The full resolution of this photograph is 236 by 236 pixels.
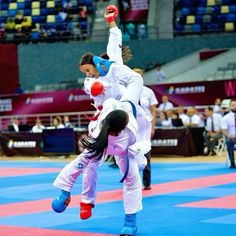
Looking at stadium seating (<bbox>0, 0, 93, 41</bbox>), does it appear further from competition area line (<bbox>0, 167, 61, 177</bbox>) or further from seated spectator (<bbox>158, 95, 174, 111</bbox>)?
competition area line (<bbox>0, 167, 61, 177</bbox>)

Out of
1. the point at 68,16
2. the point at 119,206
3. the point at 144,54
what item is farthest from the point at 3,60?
the point at 119,206

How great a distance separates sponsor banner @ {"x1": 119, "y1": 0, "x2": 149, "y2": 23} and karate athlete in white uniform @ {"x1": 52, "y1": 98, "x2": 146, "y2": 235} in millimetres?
27138

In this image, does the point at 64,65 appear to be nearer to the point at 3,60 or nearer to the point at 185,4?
the point at 3,60

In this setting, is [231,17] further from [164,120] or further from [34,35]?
[164,120]

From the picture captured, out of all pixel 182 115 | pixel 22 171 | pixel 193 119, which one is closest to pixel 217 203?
pixel 22 171

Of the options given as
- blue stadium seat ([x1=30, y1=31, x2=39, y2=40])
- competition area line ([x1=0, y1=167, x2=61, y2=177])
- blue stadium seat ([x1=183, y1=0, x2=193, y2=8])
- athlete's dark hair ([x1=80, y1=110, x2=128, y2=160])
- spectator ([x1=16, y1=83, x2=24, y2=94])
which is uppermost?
blue stadium seat ([x1=183, y1=0, x2=193, y2=8])

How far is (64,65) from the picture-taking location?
1302 inches

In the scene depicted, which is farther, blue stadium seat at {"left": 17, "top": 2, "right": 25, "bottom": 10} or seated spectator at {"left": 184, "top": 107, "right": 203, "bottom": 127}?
blue stadium seat at {"left": 17, "top": 2, "right": 25, "bottom": 10}

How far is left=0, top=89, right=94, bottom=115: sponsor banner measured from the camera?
27.1 meters

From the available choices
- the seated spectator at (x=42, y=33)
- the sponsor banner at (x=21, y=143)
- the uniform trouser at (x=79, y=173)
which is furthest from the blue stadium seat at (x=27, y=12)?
the uniform trouser at (x=79, y=173)

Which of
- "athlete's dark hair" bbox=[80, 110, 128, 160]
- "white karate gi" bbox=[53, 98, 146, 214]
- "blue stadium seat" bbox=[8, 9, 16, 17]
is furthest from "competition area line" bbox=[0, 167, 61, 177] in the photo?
"blue stadium seat" bbox=[8, 9, 16, 17]

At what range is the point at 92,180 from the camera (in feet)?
24.0

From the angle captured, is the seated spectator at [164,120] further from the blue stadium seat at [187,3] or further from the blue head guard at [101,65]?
the blue head guard at [101,65]

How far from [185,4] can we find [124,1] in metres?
3.18
